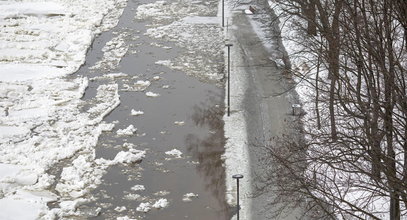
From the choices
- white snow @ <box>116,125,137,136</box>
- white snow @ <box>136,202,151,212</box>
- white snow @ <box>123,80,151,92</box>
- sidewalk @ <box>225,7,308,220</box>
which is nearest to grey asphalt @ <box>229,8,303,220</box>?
sidewalk @ <box>225,7,308,220</box>

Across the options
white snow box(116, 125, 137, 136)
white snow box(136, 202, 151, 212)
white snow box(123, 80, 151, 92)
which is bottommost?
white snow box(136, 202, 151, 212)

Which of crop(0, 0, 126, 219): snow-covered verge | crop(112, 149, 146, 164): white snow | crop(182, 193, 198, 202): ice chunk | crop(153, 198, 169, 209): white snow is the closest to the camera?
crop(153, 198, 169, 209): white snow

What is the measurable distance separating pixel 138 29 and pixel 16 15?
770cm

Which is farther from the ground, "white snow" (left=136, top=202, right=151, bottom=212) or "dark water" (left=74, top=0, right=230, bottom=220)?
"dark water" (left=74, top=0, right=230, bottom=220)

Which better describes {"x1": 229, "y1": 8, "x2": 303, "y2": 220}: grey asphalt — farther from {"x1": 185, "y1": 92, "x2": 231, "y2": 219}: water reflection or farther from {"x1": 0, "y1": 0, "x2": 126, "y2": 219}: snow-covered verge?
{"x1": 0, "y1": 0, "x2": 126, "y2": 219}: snow-covered verge

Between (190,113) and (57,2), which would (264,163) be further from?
(57,2)

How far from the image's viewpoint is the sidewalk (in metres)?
19.3

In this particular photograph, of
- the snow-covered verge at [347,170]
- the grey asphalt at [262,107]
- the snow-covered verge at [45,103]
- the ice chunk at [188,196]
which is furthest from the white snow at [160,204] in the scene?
the snow-covered verge at [347,170]

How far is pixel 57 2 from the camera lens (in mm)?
41531

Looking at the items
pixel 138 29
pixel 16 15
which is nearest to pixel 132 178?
pixel 138 29

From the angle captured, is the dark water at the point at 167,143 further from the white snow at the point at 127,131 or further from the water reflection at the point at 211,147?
the white snow at the point at 127,131

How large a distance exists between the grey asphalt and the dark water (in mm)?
1113

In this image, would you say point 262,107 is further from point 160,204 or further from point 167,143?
point 160,204

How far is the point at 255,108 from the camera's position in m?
25.5
